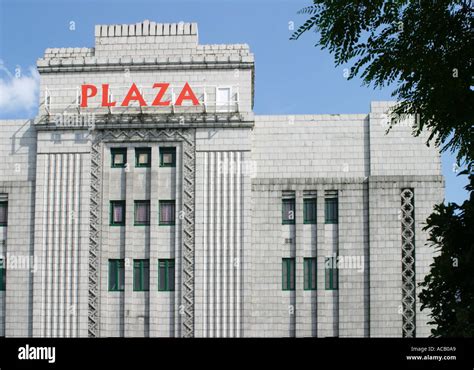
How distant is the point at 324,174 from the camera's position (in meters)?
47.8

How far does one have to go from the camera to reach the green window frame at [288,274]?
4672 centimetres

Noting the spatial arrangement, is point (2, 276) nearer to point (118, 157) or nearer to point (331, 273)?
point (118, 157)

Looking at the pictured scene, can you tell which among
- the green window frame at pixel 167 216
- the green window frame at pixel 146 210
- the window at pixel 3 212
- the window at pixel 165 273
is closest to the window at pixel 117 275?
the window at pixel 165 273

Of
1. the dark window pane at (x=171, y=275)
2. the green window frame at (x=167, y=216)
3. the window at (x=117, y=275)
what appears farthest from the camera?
the green window frame at (x=167, y=216)

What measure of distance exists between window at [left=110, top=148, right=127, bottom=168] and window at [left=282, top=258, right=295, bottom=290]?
35.5 feet

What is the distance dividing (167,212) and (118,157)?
4.36 metres

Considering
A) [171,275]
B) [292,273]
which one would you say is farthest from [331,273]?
[171,275]

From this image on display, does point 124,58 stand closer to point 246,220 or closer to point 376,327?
point 246,220

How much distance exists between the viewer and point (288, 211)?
4759cm

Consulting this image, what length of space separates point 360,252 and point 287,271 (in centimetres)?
425

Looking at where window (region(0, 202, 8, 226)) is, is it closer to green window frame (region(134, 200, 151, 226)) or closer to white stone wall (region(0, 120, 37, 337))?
white stone wall (region(0, 120, 37, 337))

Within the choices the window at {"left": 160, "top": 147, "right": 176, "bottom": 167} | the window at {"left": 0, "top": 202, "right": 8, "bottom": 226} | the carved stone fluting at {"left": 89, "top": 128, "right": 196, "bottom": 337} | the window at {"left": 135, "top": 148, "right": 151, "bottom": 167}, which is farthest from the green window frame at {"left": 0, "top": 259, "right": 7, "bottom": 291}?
the window at {"left": 160, "top": 147, "right": 176, "bottom": 167}

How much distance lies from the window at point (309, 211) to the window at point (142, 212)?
354 inches

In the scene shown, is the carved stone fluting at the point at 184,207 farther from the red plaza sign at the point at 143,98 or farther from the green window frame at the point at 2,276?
the green window frame at the point at 2,276
